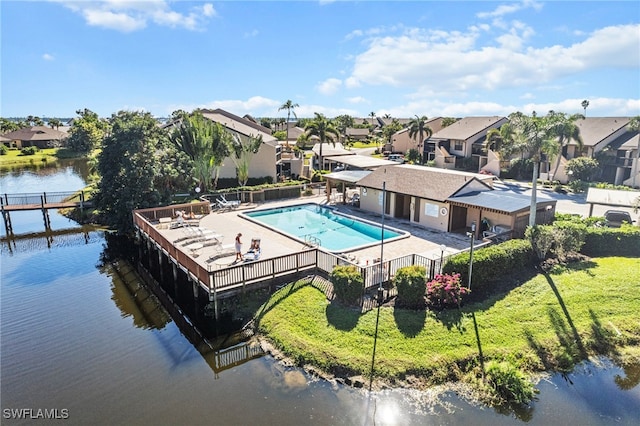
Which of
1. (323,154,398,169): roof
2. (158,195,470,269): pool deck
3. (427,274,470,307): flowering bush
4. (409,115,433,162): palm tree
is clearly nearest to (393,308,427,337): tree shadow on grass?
(427,274,470,307): flowering bush

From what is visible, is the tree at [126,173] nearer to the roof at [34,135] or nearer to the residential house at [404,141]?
the residential house at [404,141]

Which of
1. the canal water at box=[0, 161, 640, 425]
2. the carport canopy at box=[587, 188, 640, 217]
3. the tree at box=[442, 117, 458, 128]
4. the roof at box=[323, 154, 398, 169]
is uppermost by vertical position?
the tree at box=[442, 117, 458, 128]

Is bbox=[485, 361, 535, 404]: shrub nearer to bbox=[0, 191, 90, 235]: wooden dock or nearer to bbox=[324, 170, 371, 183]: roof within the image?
bbox=[324, 170, 371, 183]: roof

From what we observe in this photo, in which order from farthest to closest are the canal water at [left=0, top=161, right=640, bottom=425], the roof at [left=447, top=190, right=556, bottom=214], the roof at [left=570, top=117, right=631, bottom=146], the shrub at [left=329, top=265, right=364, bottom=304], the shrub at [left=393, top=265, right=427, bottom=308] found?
the roof at [left=570, top=117, right=631, bottom=146]
the roof at [left=447, top=190, right=556, bottom=214]
the shrub at [left=329, top=265, right=364, bottom=304]
the shrub at [left=393, top=265, right=427, bottom=308]
the canal water at [left=0, top=161, right=640, bottom=425]

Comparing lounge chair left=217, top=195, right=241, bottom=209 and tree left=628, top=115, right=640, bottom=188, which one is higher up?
tree left=628, top=115, right=640, bottom=188

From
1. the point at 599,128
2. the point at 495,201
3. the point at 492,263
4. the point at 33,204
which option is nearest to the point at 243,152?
the point at 33,204
